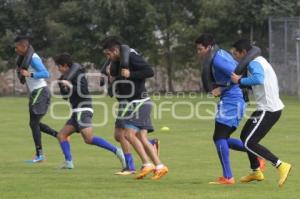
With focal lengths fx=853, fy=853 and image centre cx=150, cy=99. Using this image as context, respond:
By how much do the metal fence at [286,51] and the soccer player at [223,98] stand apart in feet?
95.4

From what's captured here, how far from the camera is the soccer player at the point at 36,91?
14.2m

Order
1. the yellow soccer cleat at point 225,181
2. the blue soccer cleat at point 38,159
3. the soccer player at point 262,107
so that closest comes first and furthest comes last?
the soccer player at point 262,107 → the yellow soccer cleat at point 225,181 → the blue soccer cleat at point 38,159

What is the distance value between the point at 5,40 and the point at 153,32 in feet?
29.1

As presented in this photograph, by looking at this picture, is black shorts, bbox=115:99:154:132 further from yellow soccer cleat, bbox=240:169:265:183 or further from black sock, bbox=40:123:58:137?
black sock, bbox=40:123:58:137

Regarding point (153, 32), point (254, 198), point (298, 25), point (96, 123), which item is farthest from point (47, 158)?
point (153, 32)

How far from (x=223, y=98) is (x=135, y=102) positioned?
4.17 feet

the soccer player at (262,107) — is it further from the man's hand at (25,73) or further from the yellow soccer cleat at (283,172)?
the man's hand at (25,73)

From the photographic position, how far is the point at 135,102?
11766 millimetres

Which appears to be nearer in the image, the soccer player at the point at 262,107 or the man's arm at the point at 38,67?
the soccer player at the point at 262,107

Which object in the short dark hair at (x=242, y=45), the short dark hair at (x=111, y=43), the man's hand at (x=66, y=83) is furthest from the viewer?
the man's hand at (x=66, y=83)

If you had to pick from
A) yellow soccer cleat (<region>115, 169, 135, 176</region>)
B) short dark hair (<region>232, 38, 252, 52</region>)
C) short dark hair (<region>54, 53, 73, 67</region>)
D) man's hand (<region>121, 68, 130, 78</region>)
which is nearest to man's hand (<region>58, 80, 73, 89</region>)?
short dark hair (<region>54, 53, 73, 67</region>)

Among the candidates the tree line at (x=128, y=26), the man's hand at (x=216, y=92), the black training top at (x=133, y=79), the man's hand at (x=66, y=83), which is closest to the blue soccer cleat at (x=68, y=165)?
the man's hand at (x=66, y=83)

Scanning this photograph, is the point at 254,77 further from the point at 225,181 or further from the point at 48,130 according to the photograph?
the point at 48,130

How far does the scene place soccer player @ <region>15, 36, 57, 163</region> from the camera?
1423 cm
